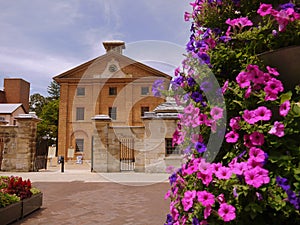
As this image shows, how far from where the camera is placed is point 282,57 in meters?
1.88

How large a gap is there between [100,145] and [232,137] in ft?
49.6

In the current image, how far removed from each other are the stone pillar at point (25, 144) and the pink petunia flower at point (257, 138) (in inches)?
660

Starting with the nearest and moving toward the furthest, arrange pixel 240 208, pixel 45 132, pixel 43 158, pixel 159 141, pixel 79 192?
1. pixel 240 208
2. pixel 79 192
3. pixel 159 141
4. pixel 43 158
5. pixel 45 132

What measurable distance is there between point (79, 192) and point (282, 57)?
935 cm

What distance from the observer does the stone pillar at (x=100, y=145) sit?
53.4 ft

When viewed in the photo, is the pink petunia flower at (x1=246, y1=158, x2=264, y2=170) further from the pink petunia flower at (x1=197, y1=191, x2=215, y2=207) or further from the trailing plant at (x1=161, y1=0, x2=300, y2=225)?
the pink petunia flower at (x1=197, y1=191, x2=215, y2=207)

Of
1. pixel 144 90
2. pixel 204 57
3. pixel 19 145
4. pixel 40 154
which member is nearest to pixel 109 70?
pixel 144 90

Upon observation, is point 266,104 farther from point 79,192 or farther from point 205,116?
point 79,192

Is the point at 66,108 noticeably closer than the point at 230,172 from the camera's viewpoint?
No

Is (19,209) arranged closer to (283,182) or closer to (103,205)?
(103,205)

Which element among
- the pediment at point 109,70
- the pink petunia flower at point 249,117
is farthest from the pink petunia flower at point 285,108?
the pediment at point 109,70

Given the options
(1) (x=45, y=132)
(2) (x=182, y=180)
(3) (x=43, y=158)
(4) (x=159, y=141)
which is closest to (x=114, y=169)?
(4) (x=159, y=141)

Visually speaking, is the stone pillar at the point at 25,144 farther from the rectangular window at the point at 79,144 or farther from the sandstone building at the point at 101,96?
the rectangular window at the point at 79,144

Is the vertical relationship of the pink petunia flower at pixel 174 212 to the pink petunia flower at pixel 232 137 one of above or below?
below
